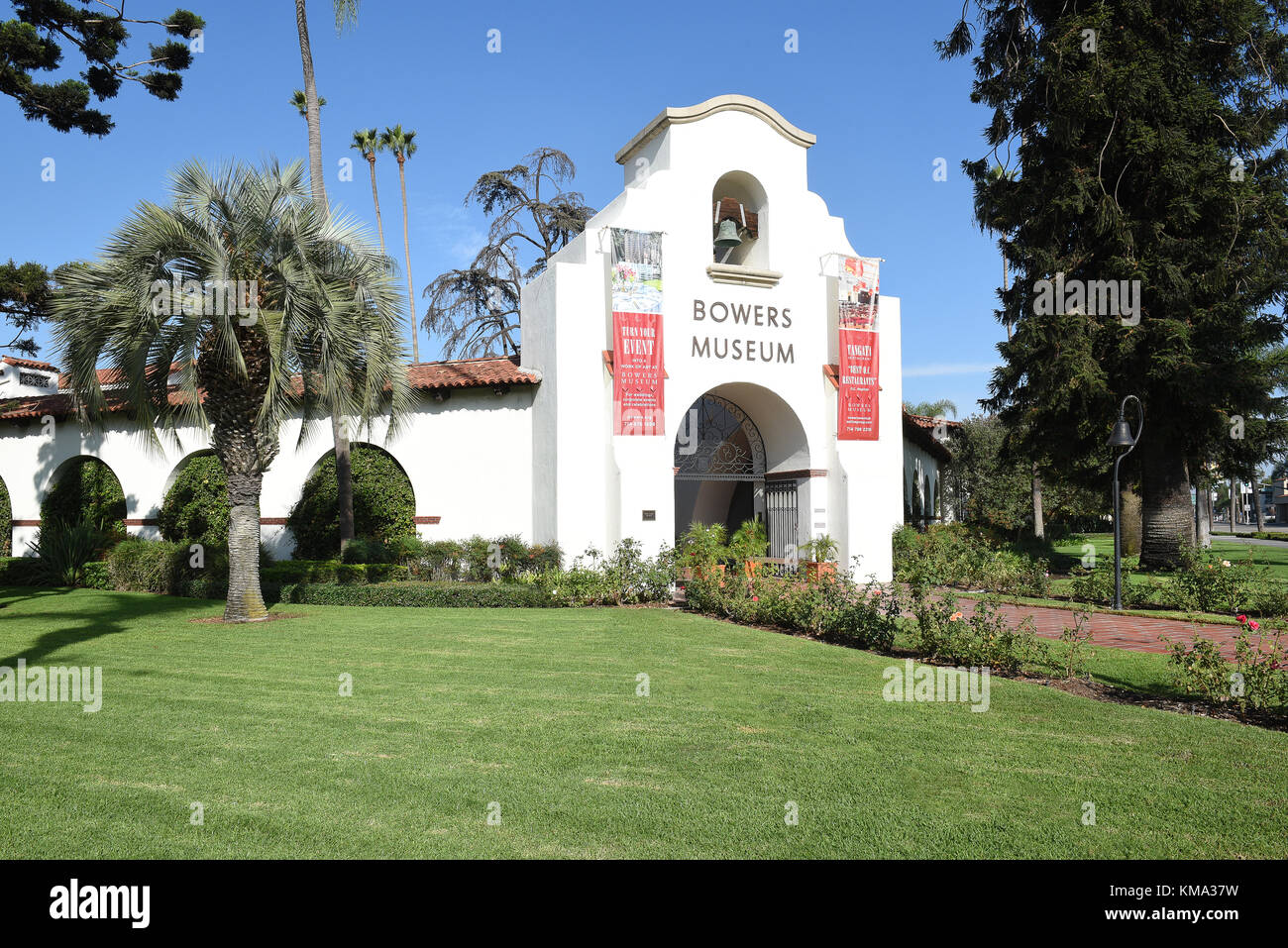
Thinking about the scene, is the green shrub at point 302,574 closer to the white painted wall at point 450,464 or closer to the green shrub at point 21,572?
the white painted wall at point 450,464

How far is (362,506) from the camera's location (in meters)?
18.3

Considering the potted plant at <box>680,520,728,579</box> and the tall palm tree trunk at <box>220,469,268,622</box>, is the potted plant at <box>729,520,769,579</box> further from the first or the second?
the tall palm tree trunk at <box>220,469,268,622</box>

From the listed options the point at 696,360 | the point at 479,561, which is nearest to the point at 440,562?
the point at 479,561

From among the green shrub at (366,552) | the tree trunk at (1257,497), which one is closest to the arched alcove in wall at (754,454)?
the green shrub at (366,552)

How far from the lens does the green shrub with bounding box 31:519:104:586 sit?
18656 mm

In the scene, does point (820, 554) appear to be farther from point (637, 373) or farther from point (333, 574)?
point (333, 574)

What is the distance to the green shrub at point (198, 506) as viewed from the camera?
19.0 meters

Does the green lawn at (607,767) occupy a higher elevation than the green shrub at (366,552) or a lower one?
lower

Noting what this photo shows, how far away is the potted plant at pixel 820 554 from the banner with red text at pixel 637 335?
3.90 meters

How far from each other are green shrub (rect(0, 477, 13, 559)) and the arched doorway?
1882 cm

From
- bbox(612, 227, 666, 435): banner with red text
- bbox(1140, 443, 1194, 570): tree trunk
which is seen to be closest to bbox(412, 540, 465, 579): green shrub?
bbox(612, 227, 666, 435): banner with red text

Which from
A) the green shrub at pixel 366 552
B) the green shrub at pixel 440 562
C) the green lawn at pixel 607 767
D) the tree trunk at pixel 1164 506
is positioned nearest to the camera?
the green lawn at pixel 607 767
